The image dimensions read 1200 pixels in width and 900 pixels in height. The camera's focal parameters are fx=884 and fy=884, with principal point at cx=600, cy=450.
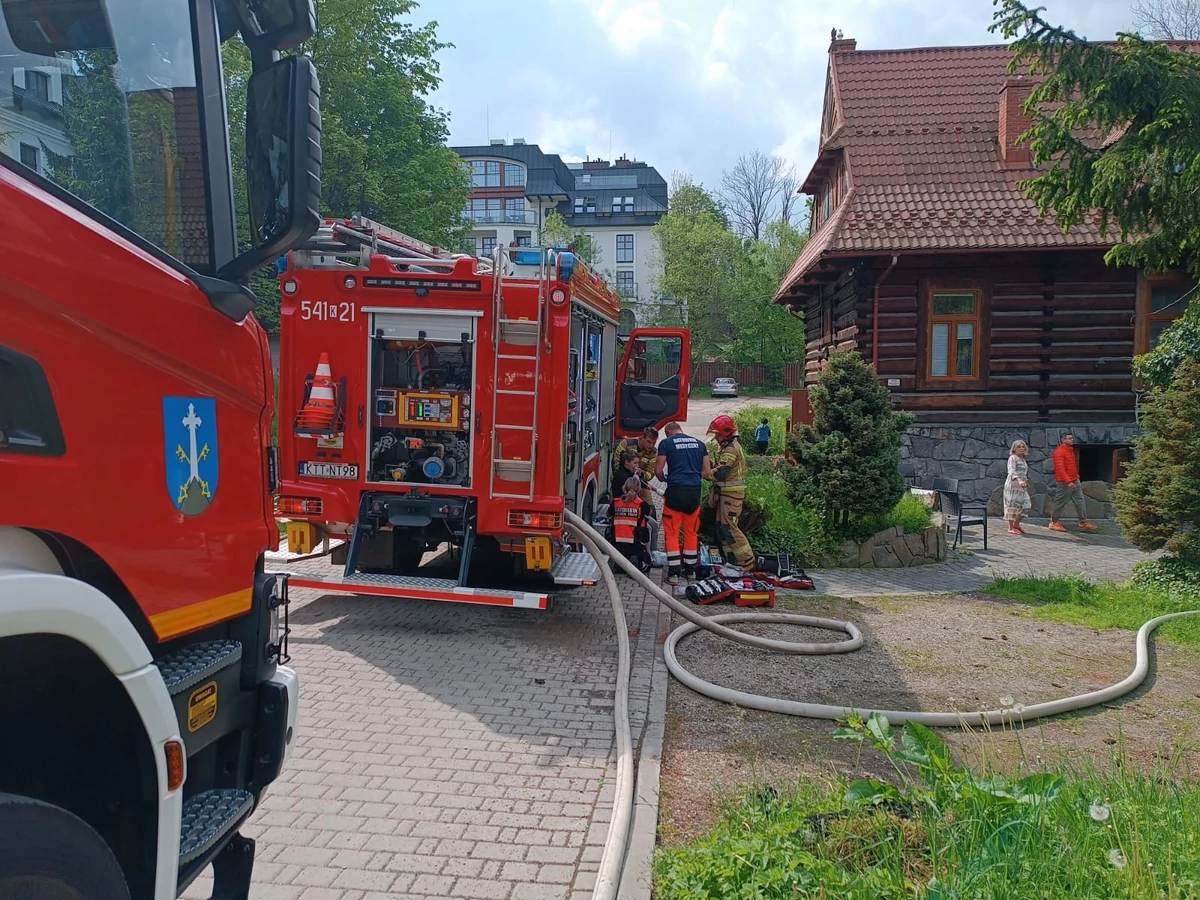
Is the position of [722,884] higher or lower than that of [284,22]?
lower

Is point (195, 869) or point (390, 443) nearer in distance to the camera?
point (195, 869)

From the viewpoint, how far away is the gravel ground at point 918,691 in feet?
15.9

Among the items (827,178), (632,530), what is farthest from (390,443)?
(827,178)

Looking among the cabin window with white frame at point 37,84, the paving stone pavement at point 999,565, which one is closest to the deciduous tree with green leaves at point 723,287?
the paving stone pavement at point 999,565

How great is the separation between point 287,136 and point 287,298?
16.4 ft

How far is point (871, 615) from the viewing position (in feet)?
27.2

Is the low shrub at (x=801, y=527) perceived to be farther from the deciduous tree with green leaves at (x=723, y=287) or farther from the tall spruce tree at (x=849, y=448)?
the deciduous tree with green leaves at (x=723, y=287)

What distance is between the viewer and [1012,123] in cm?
1543

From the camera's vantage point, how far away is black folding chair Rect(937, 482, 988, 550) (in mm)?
11766

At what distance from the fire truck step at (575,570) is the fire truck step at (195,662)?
4579 millimetres

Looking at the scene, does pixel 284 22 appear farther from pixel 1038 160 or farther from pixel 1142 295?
pixel 1142 295

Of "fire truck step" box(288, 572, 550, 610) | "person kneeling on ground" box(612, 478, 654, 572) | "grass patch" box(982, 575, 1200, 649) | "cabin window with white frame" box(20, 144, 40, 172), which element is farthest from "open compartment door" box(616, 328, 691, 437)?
"cabin window with white frame" box(20, 144, 40, 172)

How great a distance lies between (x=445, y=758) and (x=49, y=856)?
10.5ft

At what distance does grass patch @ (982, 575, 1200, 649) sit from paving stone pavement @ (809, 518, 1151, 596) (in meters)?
0.50
